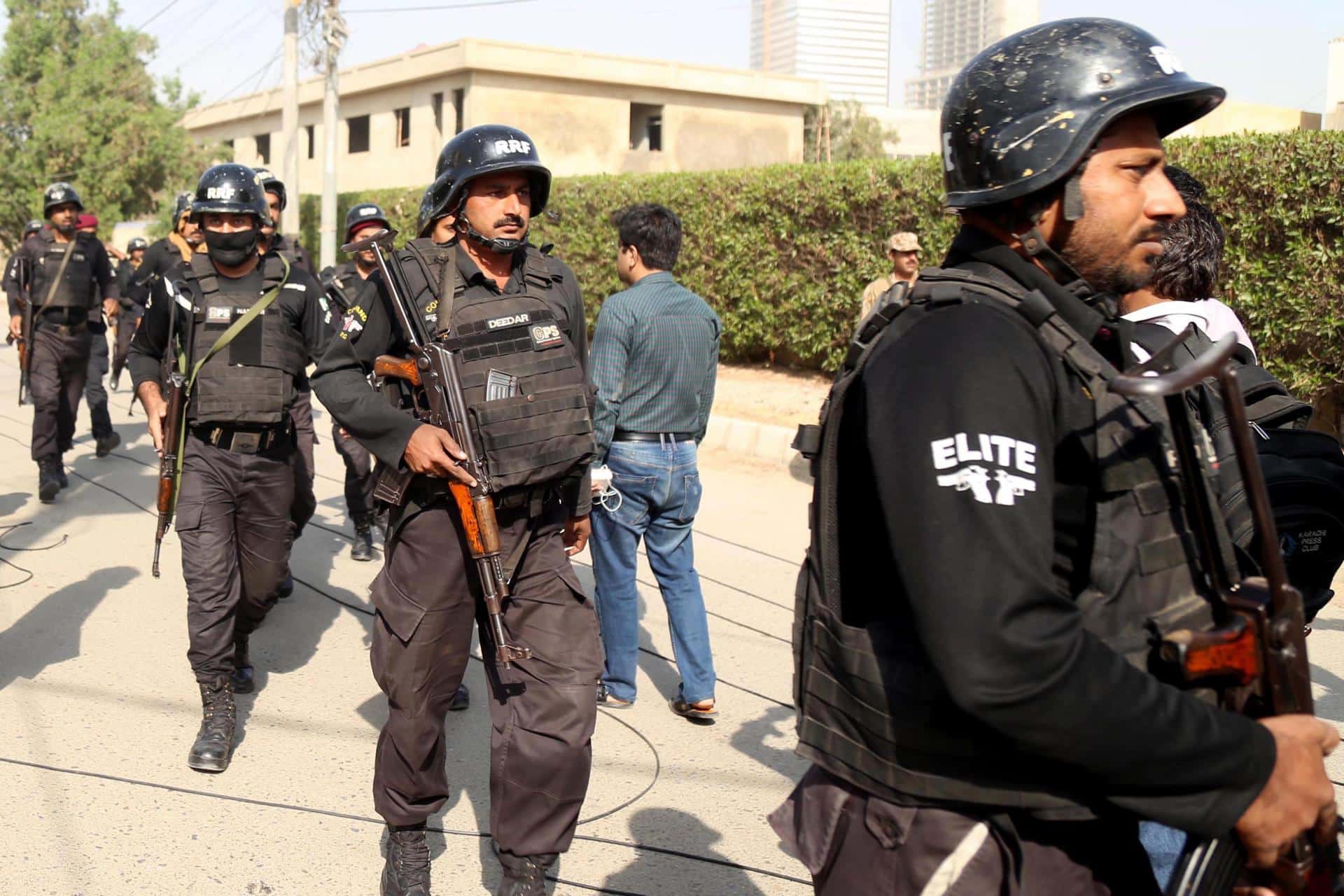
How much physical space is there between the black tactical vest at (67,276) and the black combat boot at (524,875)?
801 centimetres

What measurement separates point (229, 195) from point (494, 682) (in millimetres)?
2697

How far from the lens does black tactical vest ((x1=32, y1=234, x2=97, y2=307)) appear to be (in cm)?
997

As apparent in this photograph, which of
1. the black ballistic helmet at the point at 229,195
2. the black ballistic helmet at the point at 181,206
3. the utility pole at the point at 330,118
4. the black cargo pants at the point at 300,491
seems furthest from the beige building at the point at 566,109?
the black ballistic helmet at the point at 229,195

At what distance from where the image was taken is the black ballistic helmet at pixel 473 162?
3.80m

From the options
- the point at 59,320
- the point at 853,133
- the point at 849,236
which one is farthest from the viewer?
the point at 853,133

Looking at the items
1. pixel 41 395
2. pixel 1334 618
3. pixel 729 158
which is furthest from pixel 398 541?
pixel 729 158

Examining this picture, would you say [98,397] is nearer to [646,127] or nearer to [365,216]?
[365,216]

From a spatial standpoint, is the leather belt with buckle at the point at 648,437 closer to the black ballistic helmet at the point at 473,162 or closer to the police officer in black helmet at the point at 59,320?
the black ballistic helmet at the point at 473,162

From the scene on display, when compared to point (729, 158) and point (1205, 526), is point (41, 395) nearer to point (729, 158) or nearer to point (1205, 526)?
point (1205, 526)

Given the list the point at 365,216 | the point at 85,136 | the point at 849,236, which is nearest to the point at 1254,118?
the point at 849,236

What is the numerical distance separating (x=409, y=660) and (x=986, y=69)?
2436mm

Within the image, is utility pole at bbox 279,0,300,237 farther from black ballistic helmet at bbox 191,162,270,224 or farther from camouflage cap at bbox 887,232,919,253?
black ballistic helmet at bbox 191,162,270,224

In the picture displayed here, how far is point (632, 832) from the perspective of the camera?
4168 millimetres

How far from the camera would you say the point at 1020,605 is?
1.57 meters
